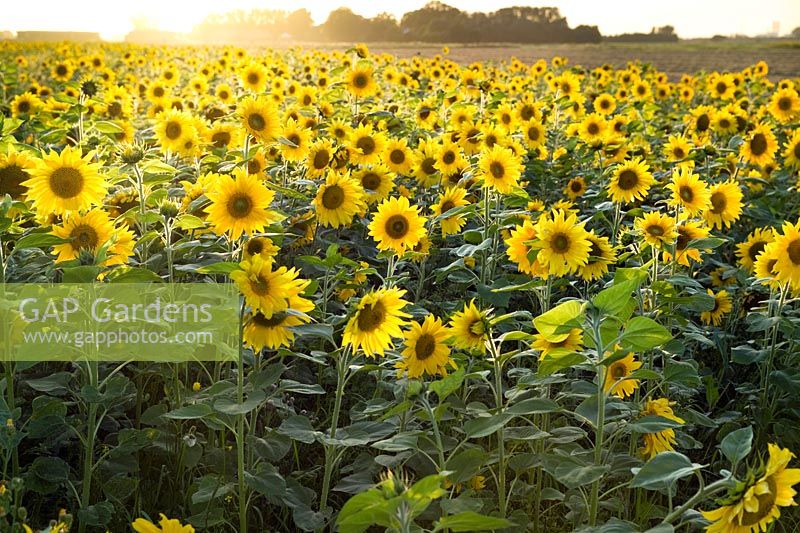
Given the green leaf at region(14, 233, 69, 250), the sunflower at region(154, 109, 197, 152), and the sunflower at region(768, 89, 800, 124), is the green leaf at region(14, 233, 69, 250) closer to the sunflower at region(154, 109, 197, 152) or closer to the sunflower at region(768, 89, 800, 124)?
the sunflower at region(154, 109, 197, 152)

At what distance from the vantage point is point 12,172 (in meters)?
Result: 2.90

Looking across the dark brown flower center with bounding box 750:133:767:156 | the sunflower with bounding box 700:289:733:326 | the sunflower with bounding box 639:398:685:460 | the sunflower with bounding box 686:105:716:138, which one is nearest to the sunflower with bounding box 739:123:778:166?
the dark brown flower center with bounding box 750:133:767:156

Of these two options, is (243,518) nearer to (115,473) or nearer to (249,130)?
(115,473)

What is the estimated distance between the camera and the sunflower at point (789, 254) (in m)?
2.80

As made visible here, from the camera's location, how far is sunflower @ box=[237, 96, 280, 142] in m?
3.71

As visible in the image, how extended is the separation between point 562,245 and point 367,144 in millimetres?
2214

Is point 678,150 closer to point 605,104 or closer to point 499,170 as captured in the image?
point 499,170

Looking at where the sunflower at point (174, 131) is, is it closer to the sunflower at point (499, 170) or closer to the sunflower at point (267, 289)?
the sunflower at point (499, 170)

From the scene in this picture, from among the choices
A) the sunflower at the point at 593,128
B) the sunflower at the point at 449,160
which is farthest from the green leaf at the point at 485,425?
the sunflower at the point at 593,128

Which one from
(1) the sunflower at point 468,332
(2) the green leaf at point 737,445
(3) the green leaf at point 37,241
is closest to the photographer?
(2) the green leaf at point 737,445

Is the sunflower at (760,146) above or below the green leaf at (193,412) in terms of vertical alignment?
above

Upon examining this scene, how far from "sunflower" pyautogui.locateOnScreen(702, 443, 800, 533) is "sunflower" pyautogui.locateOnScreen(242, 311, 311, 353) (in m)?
1.19

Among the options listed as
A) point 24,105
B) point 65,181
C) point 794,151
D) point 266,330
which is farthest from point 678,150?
point 24,105

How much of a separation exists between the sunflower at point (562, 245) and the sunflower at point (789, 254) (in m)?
0.76
